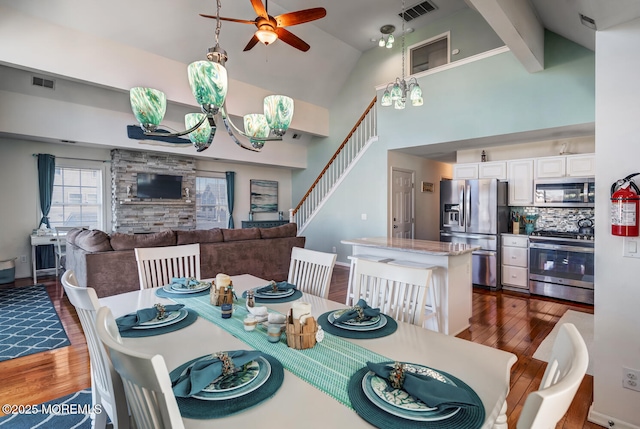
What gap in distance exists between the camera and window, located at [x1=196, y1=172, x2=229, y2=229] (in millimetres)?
8180

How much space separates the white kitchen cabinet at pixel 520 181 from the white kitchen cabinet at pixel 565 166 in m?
0.12

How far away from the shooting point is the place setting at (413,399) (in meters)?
0.83

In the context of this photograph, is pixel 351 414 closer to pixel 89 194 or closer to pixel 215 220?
pixel 89 194

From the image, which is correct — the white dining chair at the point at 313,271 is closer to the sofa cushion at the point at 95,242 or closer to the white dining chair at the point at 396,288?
the white dining chair at the point at 396,288

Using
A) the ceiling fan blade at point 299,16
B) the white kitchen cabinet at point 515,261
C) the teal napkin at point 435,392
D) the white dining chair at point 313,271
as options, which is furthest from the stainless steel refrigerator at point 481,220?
the teal napkin at point 435,392

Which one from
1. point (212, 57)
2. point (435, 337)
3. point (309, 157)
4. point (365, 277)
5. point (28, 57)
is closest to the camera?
point (435, 337)

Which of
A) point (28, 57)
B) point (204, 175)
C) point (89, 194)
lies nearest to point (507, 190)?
point (204, 175)

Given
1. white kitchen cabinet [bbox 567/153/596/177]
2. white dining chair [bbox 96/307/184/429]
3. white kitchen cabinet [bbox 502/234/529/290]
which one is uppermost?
white kitchen cabinet [bbox 567/153/596/177]

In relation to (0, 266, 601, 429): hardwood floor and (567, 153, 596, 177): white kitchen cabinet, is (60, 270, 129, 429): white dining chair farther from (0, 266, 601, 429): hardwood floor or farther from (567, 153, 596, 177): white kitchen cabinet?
(567, 153, 596, 177): white kitchen cabinet

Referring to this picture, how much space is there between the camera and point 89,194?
663cm

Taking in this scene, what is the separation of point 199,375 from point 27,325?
3.95 metres

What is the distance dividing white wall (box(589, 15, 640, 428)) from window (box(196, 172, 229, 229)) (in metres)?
7.76

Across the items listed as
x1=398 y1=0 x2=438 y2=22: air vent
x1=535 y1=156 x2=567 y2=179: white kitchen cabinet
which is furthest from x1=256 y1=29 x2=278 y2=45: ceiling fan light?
x1=398 y1=0 x2=438 y2=22: air vent

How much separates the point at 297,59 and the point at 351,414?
7451mm
